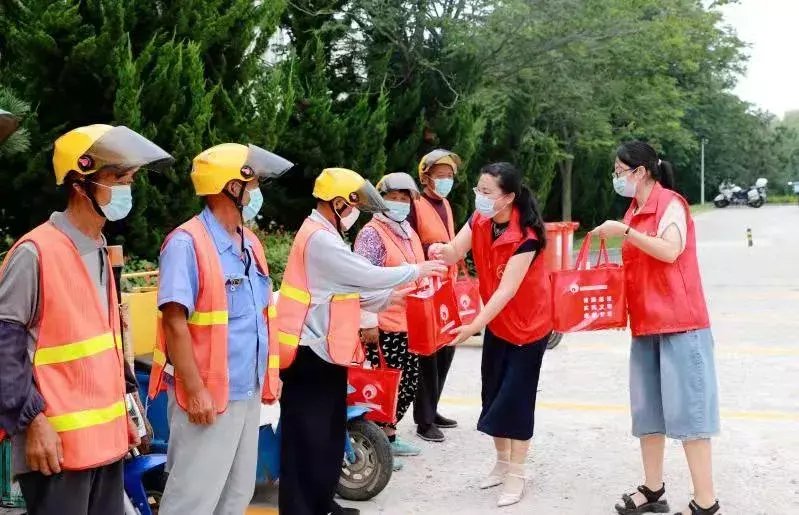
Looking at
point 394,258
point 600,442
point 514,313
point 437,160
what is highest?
point 437,160

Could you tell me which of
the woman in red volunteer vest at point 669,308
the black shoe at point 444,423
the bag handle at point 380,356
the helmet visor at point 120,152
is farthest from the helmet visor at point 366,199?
the black shoe at point 444,423

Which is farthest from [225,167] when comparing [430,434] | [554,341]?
[554,341]

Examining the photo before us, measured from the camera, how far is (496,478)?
5402 millimetres

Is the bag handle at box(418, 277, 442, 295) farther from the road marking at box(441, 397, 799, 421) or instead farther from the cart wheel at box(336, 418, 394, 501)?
the road marking at box(441, 397, 799, 421)

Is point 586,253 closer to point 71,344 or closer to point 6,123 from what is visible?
point 71,344

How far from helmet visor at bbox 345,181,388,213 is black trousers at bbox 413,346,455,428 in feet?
6.27

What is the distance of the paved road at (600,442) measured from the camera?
5152 mm

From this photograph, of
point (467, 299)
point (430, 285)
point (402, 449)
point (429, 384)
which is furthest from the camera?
point (429, 384)

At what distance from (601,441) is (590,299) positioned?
186cm

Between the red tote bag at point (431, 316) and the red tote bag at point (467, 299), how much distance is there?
7 centimetres

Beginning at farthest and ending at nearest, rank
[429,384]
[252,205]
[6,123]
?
1. [429,384]
2. [252,205]
3. [6,123]

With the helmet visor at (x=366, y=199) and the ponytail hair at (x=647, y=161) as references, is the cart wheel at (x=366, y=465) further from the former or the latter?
the ponytail hair at (x=647, y=161)

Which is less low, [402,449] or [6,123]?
[6,123]

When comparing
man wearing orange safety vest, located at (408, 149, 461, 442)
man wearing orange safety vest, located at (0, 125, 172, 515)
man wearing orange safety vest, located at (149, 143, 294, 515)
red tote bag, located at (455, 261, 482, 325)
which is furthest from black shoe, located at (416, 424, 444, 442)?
man wearing orange safety vest, located at (0, 125, 172, 515)
